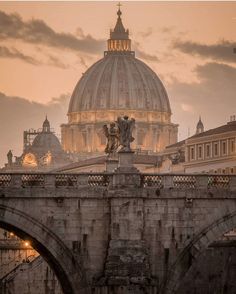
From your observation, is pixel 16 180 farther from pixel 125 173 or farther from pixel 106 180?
pixel 125 173

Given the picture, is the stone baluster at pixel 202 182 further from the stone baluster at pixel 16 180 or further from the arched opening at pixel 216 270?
the arched opening at pixel 216 270

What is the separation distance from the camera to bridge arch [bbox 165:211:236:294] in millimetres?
85812

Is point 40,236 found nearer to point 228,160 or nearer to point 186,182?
point 186,182

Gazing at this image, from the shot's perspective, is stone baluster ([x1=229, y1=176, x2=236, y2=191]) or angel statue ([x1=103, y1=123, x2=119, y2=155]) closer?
stone baluster ([x1=229, y1=176, x2=236, y2=191])

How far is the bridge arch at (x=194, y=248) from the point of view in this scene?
85812 mm

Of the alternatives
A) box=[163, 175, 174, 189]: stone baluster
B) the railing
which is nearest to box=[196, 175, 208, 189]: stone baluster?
the railing

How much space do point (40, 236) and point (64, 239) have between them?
1157 millimetres

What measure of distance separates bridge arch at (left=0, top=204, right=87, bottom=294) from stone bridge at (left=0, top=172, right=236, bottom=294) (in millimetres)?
45

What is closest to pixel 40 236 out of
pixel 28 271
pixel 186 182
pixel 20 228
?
pixel 20 228

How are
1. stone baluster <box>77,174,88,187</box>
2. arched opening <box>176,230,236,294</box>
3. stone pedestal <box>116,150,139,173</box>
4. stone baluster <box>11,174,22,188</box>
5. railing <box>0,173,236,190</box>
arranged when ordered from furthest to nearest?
arched opening <box>176,230,236,294</box> → stone pedestal <box>116,150,139,173</box> → stone baluster <box>77,174,88,187</box> → railing <box>0,173,236,190</box> → stone baluster <box>11,174,22,188</box>

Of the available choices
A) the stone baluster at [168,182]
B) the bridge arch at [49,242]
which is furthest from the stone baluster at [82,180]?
the stone baluster at [168,182]

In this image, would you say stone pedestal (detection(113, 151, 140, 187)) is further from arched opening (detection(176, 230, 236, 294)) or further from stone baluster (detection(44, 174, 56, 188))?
arched opening (detection(176, 230, 236, 294))

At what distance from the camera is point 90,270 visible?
84938 millimetres

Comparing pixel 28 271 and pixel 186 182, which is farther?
pixel 28 271
